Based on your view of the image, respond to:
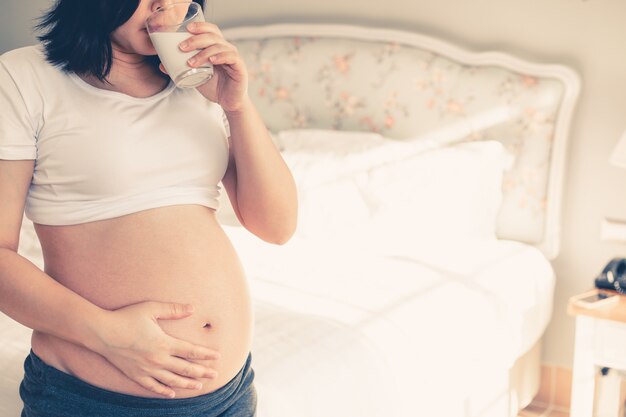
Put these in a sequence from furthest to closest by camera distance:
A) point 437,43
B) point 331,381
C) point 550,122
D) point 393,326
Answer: point 437,43
point 550,122
point 393,326
point 331,381

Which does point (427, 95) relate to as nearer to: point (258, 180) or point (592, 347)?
point (592, 347)

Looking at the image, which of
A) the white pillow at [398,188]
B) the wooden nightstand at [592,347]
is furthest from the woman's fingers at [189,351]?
the white pillow at [398,188]

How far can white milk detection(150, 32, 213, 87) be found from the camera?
1.03m

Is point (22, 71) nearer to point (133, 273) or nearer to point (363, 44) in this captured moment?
point (133, 273)

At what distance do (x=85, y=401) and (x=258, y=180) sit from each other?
1.40 ft

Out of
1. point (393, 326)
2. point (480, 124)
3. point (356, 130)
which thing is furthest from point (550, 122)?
point (393, 326)

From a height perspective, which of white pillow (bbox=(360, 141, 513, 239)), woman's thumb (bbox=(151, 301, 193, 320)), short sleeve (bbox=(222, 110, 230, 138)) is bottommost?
white pillow (bbox=(360, 141, 513, 239))

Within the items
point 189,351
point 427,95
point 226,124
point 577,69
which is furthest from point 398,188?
point 189,351

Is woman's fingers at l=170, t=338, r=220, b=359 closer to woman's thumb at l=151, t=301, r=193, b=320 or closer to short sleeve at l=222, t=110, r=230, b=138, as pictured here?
woman's thumb at l=151, t=301, r=193, b=320

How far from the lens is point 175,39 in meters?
1.03

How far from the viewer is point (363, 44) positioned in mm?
2883

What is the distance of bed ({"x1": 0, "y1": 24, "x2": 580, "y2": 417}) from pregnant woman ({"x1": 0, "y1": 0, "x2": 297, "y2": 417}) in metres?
0.40

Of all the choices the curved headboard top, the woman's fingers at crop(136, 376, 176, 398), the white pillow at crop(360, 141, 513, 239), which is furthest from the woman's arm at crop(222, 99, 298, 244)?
the curved headboard top

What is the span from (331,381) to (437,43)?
5.32 ft
